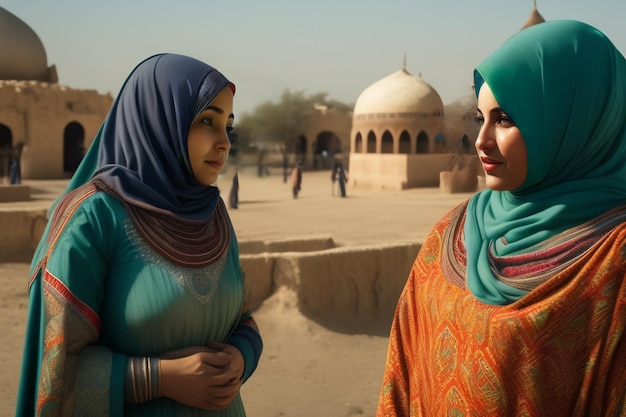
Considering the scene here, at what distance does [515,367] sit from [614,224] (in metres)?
0.46

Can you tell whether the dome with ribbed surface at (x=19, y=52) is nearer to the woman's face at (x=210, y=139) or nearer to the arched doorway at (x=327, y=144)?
the arched doorway at (x=327, y=144)

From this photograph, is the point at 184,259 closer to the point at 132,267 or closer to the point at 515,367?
the point at 132,267

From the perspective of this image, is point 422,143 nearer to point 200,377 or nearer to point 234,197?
point 234,197

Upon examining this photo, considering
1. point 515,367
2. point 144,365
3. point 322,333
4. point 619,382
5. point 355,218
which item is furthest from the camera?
point 355,218

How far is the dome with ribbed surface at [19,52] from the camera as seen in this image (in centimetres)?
2636

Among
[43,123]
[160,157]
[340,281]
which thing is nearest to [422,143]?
[43,123]

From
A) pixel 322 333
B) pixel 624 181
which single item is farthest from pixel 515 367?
pixel 322 333

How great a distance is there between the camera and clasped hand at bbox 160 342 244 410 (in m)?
1.90

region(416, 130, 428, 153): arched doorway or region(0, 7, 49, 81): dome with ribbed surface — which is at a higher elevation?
region(0, 7, 49, 81): dome with ribbed surface

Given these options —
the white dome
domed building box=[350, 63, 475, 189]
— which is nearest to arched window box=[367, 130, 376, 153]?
domed building box=[350, 63, 475, 189]

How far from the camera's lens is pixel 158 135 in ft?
6.59

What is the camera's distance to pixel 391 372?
82.1 inches

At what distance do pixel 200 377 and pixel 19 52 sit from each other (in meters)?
28.3

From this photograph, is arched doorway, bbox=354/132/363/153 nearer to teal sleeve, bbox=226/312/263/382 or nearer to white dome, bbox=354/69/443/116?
white dome, bbox=354/69/443/116
